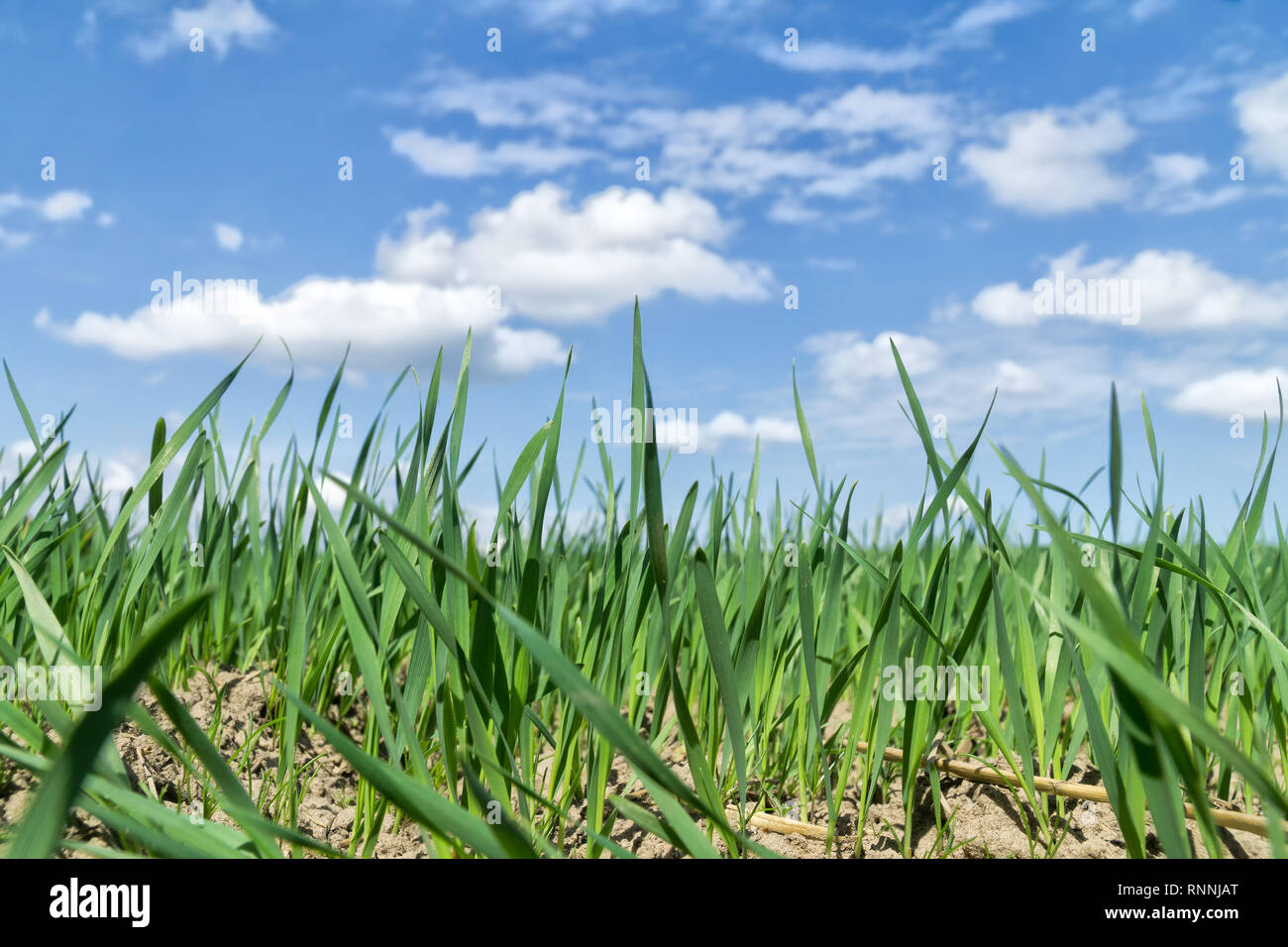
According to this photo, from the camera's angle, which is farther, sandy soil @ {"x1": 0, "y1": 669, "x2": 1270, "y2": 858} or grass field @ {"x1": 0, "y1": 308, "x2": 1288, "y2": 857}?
sandy soil @ {"x1": 0, "y1": 669, "x2": 1270, "y2": 858}

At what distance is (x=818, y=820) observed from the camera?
1306mm

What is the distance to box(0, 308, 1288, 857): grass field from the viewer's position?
A: 634 mm

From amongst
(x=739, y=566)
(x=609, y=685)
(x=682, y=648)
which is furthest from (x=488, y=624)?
(x=739, y=566)

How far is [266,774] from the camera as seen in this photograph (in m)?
1.20

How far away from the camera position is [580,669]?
41.9 inches

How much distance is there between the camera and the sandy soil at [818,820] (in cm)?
111

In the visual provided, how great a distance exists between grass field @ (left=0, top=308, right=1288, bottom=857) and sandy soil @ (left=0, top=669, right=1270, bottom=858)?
0.01 m

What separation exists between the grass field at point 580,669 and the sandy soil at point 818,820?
0.01m

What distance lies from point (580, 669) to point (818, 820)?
1.73 ft

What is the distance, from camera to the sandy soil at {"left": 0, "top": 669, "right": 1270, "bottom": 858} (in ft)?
3.64

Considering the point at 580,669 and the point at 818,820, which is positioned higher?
the point at 580,669
